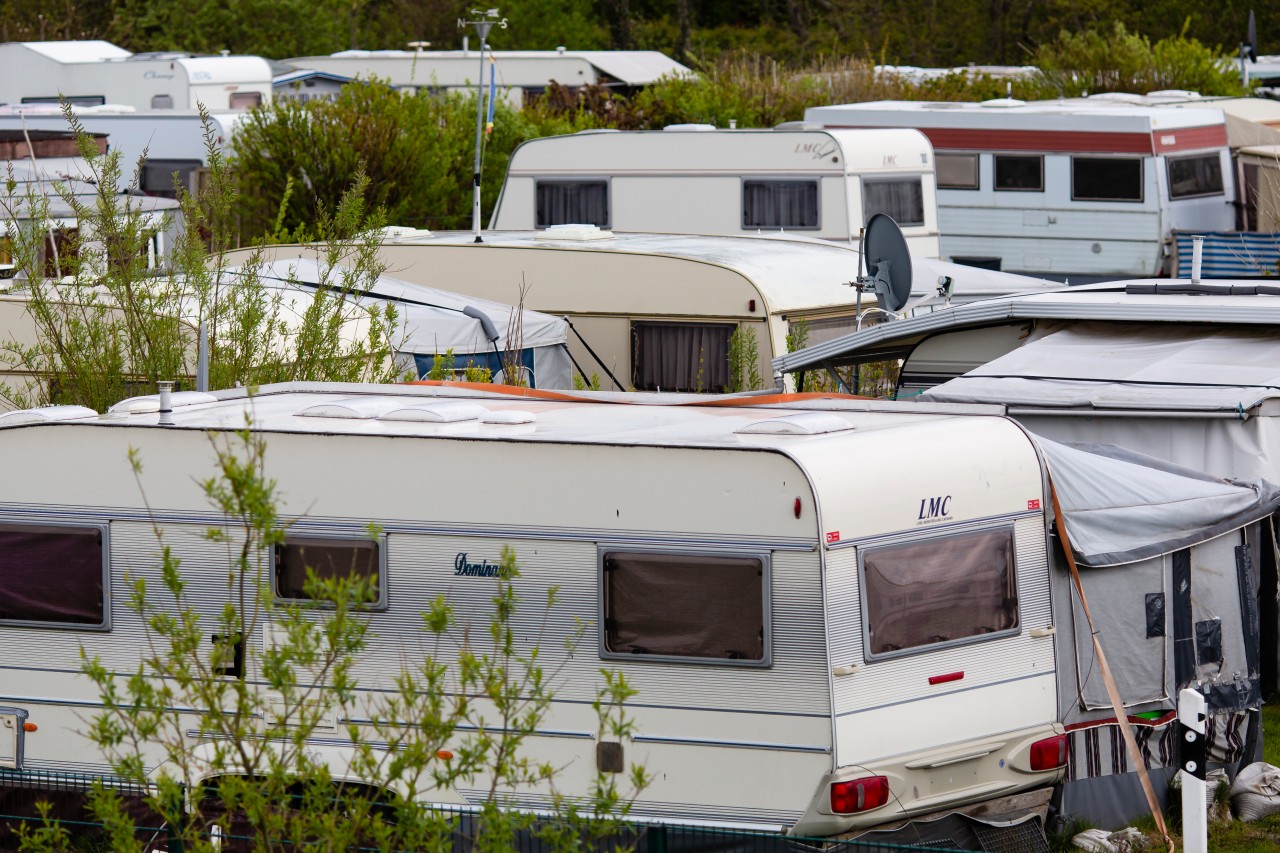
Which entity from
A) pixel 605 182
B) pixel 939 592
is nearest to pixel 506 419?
pixel 939 592

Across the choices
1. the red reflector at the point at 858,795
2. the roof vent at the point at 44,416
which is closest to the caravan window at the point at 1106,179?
the roof vent at the point at 44,416

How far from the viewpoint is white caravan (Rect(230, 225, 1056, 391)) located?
14055mm

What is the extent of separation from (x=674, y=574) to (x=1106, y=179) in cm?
1522

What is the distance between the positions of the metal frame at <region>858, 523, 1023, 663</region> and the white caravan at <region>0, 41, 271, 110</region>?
22919mm

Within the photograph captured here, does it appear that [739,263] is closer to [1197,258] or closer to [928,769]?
[1197,258]

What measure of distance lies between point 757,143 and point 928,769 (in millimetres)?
12367

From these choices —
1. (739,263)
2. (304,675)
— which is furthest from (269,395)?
(739,263)

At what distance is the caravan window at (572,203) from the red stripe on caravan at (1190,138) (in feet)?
19.7

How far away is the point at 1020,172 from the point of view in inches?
829

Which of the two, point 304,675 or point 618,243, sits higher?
point 618,243

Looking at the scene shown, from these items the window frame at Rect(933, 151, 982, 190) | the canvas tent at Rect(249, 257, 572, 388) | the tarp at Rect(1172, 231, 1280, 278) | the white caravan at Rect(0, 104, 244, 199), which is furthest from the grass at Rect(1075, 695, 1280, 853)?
the white caravan at Rect(0, 104, 244, 199)

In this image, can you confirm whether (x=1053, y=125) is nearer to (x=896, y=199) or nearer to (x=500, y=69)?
(x=896, y=199)

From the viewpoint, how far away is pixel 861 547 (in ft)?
20.8

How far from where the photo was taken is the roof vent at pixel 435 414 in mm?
6996
